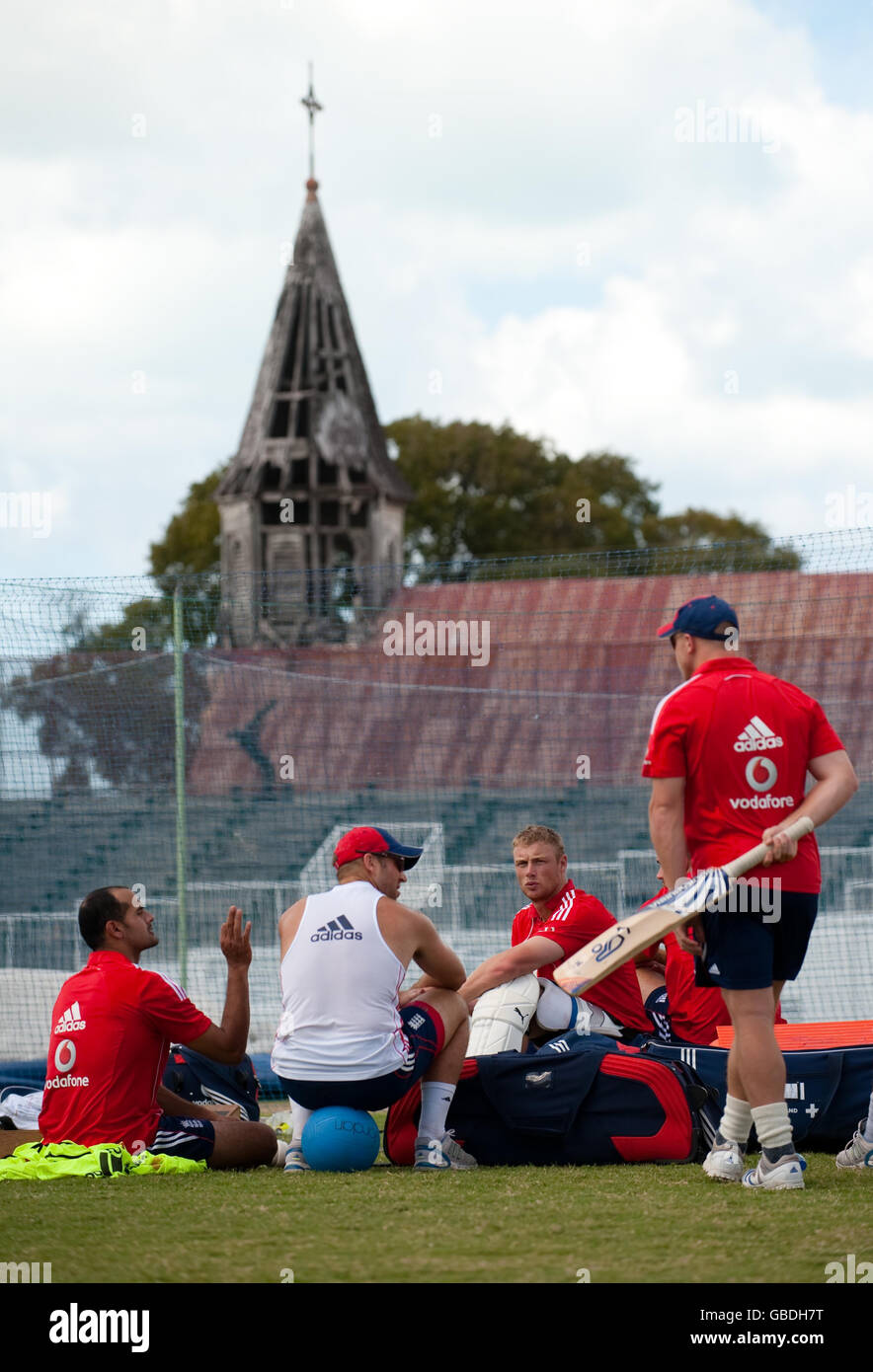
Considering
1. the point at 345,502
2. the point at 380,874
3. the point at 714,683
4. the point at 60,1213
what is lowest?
the point at 60,1213

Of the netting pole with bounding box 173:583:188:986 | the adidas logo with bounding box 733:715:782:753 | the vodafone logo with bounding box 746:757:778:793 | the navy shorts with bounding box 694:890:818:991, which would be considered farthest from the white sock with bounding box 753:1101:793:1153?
the netting pole with bounding box 173:583:188:986

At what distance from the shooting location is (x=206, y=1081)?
6.30m

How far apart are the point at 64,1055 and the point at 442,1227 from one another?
1.86 meters

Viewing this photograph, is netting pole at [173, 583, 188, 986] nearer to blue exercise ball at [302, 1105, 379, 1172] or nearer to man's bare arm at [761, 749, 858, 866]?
blue exercise ball at [302, 1105, 379, 1172]

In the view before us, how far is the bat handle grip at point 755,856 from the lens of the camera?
4.45m

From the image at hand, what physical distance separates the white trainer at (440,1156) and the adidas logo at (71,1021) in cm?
121

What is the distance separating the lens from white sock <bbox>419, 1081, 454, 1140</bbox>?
5230mm

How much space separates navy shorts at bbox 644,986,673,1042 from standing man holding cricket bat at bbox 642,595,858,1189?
1681 mm

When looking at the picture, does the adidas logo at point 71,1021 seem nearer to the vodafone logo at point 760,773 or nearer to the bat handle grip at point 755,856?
the bat handle grip at point 755,856

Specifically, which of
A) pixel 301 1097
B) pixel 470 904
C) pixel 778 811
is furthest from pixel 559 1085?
pixel 470 904

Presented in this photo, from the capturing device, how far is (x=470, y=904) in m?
9.88

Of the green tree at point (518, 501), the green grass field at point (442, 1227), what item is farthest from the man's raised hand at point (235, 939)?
the green tree at point (518, 501)
